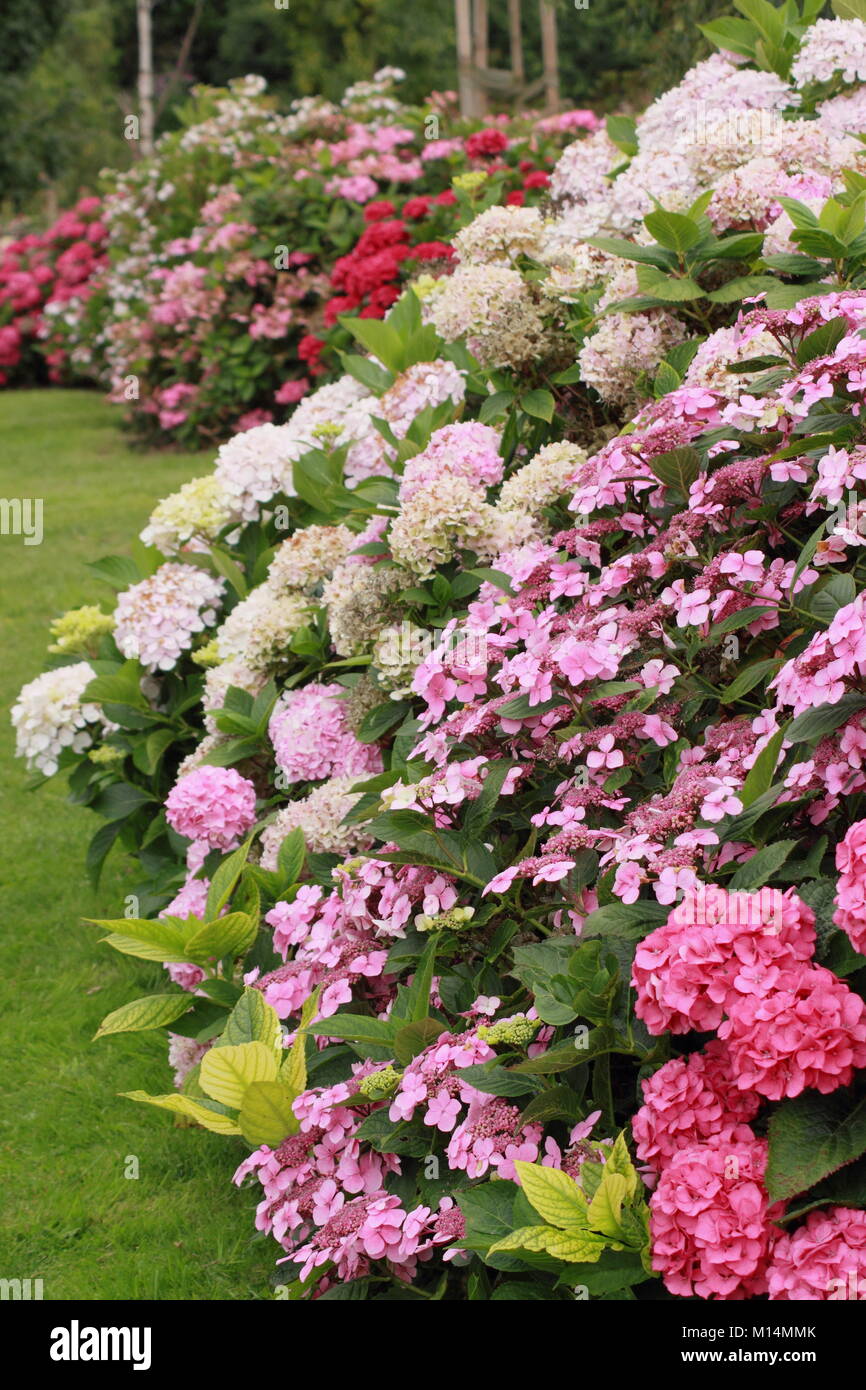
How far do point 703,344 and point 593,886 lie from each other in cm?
122

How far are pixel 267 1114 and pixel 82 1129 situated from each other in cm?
129

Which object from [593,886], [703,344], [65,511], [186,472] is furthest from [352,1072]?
[186,472]

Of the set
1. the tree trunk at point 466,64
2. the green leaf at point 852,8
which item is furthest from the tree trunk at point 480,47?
the green leaf at point 852,8

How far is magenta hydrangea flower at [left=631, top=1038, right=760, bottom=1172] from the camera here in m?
1.91

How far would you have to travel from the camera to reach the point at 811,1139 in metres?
1.82

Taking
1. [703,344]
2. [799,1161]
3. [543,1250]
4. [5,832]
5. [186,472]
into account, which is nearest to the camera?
[799,1161]

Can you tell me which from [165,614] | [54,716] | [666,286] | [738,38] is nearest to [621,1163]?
[666,286]

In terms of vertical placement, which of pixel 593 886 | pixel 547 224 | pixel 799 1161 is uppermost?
pixel 547 224

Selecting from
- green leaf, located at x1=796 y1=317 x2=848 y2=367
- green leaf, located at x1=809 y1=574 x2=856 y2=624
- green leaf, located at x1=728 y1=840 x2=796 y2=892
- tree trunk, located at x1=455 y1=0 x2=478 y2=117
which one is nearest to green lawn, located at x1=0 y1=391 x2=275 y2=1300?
green leaf, located at x1=728 y1=840 x2=796 y2=892

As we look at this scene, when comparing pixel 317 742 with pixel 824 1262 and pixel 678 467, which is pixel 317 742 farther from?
pixel 824 1262

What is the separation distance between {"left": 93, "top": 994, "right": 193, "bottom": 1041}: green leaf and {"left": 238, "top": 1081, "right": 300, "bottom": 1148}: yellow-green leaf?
40cm

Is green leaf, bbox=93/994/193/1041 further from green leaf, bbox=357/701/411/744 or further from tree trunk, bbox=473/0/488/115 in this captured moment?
tree trunk, bbox=473/0/488/115

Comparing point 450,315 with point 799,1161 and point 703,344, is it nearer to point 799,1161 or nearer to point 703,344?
point 703,344

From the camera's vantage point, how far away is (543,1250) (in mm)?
1994
